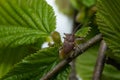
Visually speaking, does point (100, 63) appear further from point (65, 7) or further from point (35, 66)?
point (65, 7)

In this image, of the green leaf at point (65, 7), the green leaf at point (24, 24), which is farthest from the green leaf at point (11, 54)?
the green leaf at point (65, 7)

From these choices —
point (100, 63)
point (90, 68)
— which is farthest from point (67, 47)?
point (90, 68)

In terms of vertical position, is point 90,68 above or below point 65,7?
below

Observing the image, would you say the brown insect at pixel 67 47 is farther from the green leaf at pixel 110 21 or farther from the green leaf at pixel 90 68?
the green leaf at pixel 90 68

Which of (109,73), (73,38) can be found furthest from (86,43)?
(109,73)

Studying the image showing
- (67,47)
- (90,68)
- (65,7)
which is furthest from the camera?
(65,7)

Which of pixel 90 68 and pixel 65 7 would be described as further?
pixel 65 7
